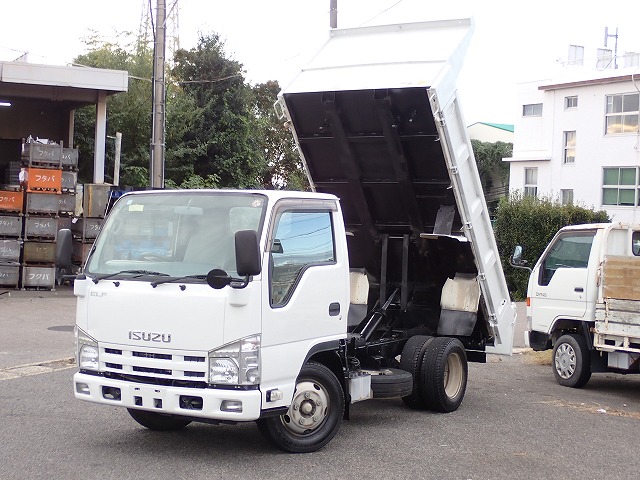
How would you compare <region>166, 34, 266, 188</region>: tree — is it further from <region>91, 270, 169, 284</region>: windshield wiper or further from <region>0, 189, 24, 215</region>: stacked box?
<region>91, 270, 169, 284</region>: windshield wiper

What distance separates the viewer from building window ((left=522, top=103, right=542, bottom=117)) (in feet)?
136

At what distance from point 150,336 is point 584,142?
3335cm

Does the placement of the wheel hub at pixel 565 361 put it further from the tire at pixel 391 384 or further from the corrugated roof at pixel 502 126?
the corrugated roof at pixel 502 126

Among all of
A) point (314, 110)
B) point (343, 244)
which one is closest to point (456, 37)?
point (314, 110)

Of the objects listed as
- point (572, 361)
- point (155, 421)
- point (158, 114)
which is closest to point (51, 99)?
point (158, 114)

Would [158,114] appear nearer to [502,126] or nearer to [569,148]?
[569,148]

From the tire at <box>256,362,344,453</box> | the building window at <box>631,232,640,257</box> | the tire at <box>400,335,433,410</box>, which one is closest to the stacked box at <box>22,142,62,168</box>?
the tire at <box>400,335,433,410</box>

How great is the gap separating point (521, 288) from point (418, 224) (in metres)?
15.1

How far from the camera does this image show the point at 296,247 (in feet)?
24.7

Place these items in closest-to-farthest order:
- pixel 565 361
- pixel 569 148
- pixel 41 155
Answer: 1. pixel 565 361
2. pixel 41 155
3. pixel 569 148

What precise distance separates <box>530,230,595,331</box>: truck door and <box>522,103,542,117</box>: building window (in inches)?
1191

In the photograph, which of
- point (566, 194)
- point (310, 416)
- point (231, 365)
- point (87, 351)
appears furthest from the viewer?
point (566, 194)

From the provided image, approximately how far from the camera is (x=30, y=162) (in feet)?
65.0

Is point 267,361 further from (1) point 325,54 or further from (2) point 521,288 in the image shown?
(2) point 521,288
